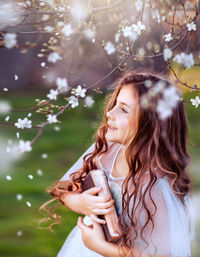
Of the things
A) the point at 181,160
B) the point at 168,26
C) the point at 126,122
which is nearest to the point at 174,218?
the point at 181,160

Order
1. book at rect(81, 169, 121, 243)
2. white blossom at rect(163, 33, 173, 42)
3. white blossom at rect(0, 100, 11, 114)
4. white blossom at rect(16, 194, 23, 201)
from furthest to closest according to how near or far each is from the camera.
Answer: white blossom at rect(16, 194, 23, 201) → white blossom at rect(0, 100, 11, 114) → white blossom at rect(163, 33, 173, 42) → book at rect(81, 169, 121, 243)

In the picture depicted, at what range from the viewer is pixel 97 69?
163 cm

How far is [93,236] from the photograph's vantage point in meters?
1.39

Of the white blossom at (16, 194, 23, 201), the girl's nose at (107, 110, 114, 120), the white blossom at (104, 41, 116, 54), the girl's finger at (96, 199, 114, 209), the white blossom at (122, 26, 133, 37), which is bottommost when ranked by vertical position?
the white blossom at (16, 194, 23, 201)

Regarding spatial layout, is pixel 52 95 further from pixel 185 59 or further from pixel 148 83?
pixel 185 59

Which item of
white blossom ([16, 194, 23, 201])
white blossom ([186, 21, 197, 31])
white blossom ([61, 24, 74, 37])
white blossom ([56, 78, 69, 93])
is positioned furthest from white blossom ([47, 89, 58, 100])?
white blossom ([16, 194, 23, 201])

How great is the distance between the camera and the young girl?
4.41 ft

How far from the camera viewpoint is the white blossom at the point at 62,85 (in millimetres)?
1526

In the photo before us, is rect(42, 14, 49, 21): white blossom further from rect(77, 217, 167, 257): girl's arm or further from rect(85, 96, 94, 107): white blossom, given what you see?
rect(77, 217, 167, 257): girl's arm

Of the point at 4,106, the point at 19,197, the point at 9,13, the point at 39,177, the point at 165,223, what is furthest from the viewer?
the point at 39,177

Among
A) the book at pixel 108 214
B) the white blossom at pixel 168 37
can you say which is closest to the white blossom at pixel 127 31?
the white blossom at pixel 168 37

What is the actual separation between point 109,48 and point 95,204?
0.56m

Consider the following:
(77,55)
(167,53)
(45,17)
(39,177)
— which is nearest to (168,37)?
(167,53)

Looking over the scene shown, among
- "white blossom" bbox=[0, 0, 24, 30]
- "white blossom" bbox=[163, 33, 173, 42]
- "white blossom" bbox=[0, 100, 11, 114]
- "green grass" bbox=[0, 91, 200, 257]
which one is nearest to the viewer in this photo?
"white blossom" bbox=[0, 0, 24, 30]
